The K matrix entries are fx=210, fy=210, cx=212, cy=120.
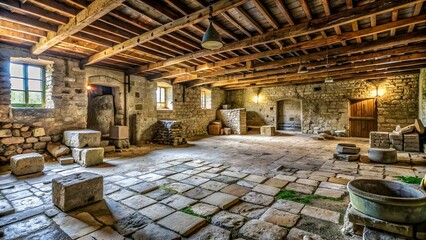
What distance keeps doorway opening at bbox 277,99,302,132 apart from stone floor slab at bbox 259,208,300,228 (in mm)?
9545

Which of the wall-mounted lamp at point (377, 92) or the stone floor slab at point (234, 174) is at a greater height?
the wall-mounted lamp at point (377, 92)

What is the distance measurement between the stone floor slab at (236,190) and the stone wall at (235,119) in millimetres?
7382

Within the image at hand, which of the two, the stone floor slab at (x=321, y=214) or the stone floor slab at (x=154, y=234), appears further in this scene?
the stone floor slab at (x=321, y=214)

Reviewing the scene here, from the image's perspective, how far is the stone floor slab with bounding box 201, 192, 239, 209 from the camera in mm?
2543

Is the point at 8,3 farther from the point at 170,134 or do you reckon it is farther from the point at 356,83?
the point at 356,83

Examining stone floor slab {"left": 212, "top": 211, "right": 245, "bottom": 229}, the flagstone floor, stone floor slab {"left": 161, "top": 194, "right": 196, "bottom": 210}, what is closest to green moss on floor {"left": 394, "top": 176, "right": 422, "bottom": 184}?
the flagstone floor

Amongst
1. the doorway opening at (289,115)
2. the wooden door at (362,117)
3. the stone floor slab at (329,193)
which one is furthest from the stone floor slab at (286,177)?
the doorway opening at (289,115)

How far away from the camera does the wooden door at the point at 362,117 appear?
892cm

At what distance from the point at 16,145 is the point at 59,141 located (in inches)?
33.0

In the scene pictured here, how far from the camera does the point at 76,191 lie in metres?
2.48

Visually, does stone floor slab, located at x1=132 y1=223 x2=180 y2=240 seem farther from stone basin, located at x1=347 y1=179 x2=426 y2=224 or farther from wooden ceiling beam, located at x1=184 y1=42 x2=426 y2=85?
wooden ceiling beam, located at x1=184 y1=42 x2=426 y2=85

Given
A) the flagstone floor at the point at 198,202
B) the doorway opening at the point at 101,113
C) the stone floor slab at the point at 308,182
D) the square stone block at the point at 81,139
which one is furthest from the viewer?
the doorway opening at the point at 101,113

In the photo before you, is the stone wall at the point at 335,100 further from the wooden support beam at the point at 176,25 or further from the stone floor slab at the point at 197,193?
the stone floor slab at the point at 197,193

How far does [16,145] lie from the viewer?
4715mm
